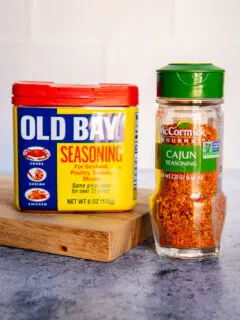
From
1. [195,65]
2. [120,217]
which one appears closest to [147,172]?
[120,217]

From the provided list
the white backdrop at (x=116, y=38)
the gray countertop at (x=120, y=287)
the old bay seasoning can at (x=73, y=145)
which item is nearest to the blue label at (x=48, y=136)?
the old bay seasoning can at (x=73, y=145)

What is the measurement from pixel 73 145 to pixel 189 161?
7.3 inches

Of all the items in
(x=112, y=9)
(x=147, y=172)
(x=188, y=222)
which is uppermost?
(x=112, y=9)

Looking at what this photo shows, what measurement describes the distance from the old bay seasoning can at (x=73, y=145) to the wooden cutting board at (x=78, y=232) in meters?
0.03

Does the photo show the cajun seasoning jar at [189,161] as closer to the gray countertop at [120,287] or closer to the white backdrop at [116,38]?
the gray countertop at [120,287]

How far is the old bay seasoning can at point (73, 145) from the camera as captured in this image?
934mm

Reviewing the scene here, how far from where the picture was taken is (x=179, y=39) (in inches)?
70.7

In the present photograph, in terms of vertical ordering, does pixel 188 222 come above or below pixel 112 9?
below

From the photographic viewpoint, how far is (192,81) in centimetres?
82

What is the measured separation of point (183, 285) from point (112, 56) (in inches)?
44.1

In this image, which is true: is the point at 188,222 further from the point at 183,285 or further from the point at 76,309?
the point at 76,309

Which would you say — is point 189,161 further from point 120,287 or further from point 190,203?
point 120,287

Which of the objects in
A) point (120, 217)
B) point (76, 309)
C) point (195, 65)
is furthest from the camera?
point (120, 217)

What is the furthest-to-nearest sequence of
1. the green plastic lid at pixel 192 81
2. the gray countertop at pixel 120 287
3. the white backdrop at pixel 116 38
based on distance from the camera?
the white backdrop at pixel 116 38 → the green plastic lid at pixel 192 81 → the gray countertop at pixel 120 287
